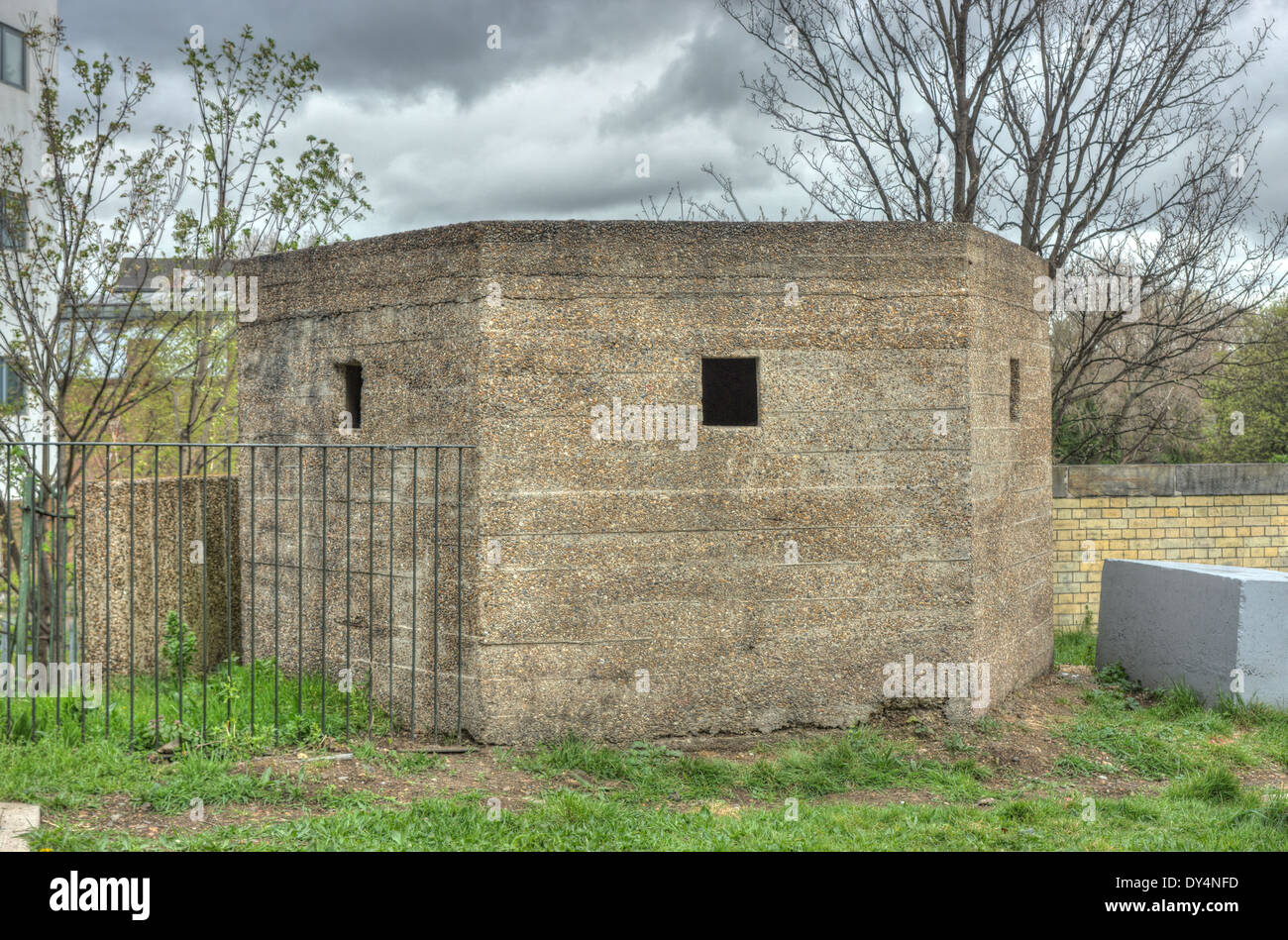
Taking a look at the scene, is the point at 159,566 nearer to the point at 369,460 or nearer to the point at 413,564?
the point at 369,460

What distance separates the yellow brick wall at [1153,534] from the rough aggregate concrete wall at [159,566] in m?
8.48

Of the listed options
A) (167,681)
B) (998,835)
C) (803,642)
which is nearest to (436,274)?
(803,642)

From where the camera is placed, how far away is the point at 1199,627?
8.15 metres

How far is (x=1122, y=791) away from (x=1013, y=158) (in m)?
9.09

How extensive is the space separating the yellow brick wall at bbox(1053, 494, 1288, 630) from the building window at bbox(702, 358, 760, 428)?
4.77 m

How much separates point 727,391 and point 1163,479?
6104 mm

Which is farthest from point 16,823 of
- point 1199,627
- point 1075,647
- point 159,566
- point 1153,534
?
point 1153,534

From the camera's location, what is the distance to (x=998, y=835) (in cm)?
529

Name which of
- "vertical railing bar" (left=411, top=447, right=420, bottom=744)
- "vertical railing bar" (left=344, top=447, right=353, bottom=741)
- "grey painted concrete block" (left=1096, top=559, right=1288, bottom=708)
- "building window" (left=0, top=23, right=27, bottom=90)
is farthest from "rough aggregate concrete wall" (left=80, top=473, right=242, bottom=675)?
"building window" (left=0, top=23, right=27, bottom=90)

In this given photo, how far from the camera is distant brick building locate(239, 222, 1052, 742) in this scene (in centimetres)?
653

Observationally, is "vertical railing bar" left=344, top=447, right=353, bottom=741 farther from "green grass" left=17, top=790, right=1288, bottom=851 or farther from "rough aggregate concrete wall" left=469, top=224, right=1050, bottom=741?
"green grass" left=17, top=790, right=1288, bottom=851

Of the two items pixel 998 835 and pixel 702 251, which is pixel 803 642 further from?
pixel 702 251

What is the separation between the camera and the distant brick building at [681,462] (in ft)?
21.4

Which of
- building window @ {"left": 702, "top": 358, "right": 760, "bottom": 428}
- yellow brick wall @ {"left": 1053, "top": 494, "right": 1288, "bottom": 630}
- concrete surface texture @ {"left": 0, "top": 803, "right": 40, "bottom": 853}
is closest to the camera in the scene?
concrete surface texture @ {"left": 0, "top": 803, "right": 40, "bottom": 853}
